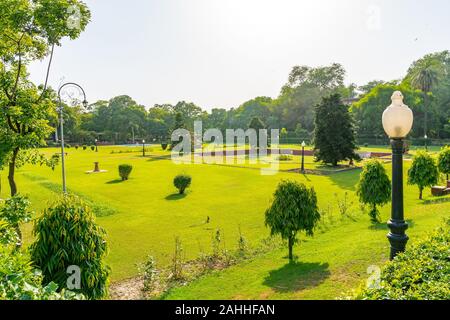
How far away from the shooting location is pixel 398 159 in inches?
201

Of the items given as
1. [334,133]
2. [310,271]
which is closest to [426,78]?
[334,133]

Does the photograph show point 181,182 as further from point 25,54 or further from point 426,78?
point 426,78

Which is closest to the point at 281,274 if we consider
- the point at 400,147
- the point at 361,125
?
the point at 400,147

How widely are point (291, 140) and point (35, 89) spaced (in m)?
64.0

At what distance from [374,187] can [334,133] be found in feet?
65.3

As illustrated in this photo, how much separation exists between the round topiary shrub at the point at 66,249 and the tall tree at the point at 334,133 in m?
28.2

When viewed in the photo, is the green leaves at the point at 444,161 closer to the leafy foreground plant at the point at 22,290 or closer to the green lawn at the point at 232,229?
the green lawn at the point at 232,229

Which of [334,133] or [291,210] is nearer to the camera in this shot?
[291,210]

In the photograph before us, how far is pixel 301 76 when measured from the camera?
8956cm

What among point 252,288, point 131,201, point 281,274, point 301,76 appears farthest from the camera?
point 301,76

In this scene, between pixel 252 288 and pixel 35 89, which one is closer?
pixel 252 288

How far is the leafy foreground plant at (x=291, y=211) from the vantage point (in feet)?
29.1

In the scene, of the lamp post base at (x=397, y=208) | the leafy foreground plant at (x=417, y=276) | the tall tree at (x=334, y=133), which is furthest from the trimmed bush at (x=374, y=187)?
the tall tree at (x=334, y=133)

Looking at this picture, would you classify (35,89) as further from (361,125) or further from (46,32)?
(361,125)
